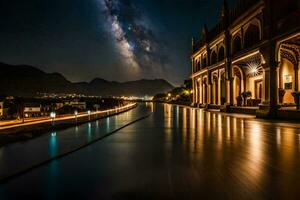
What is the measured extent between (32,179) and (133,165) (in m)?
2.42

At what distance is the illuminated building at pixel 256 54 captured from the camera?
814 inches

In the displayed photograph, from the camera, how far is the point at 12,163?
250 inches

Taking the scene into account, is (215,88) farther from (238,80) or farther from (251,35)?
(251,35)

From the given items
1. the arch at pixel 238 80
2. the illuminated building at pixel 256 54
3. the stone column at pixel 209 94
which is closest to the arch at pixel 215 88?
the illuminated building at pixel 256 54

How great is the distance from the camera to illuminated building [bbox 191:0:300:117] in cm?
2069

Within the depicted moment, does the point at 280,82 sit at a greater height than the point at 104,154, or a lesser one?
greater

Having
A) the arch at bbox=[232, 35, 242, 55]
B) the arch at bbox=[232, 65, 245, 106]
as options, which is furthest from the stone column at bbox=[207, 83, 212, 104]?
the arch at bbox=[232, 35, 242, 55]

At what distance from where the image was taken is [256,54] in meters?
26.0

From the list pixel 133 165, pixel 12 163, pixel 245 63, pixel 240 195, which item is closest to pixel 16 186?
pixel 12 163

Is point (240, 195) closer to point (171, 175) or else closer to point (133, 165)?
point (171, 175)

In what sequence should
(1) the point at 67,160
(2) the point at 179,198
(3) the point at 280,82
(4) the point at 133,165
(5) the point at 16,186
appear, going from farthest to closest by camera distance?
(3) the point at 280,82, (1) the point at 67,160, (4) the point at 133,165, (5) the point at 16,186, (2) the point at 179,198

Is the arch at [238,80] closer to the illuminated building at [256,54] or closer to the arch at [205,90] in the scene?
the illuminated building at [256,54]

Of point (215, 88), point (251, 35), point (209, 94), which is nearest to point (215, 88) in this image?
point (215, 88)

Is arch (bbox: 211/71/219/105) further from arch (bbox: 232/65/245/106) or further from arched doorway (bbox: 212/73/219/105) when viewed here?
arch (bbox: 232/65/245/106)
